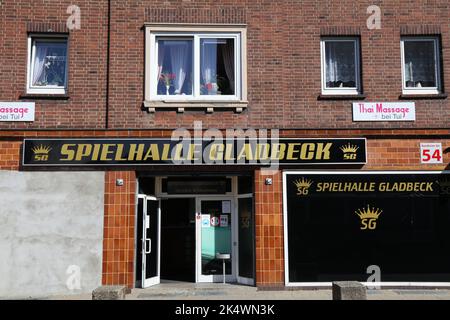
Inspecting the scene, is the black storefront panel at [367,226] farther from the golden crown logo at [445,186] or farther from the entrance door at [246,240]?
the entrance door at [246,240]

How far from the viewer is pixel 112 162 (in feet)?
40.0

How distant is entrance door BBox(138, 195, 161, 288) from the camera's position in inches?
491

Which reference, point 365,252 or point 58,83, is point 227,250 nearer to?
point 365,252

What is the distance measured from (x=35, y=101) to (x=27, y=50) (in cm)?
128

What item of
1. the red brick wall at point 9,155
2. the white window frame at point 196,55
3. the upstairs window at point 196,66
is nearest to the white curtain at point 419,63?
the white window frame at point 196,55

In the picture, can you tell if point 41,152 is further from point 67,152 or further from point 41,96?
point 41,96

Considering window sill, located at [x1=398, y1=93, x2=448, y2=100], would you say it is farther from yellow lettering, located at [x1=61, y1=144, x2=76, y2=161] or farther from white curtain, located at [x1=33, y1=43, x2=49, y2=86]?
white curtain, located at [x1=33, y1=43, x2=49, y2=86]

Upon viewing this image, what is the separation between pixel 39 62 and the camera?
12.7 m

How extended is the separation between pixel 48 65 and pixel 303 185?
685 cm

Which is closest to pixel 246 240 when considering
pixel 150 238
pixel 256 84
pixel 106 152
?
pixel 150 238

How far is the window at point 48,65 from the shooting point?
1262 cm

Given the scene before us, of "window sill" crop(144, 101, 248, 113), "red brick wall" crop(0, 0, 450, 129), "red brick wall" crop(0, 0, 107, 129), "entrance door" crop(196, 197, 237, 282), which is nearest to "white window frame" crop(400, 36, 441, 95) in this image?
"red brick wall" crop(0, 0, 450, 129)

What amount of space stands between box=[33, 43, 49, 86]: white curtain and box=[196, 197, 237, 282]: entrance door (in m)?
4.93

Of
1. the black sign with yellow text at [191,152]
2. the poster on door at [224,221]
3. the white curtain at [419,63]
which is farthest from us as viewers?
the poster on door at [224,221]
